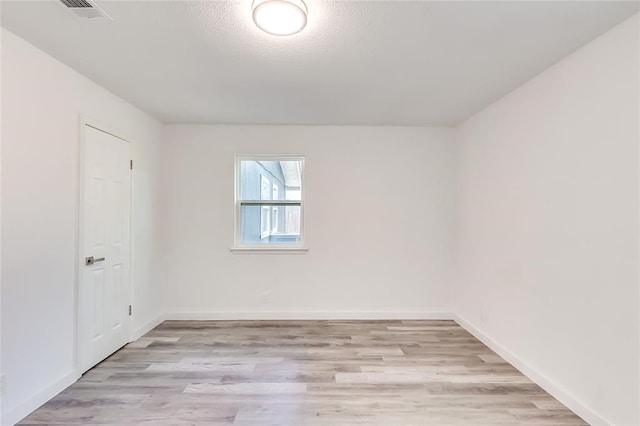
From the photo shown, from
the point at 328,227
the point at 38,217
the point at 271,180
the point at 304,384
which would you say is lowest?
the point at 304,384

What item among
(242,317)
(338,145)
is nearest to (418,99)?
(338,145)

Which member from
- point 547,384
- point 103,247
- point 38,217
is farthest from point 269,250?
point 547,384

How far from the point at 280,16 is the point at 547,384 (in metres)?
3.02

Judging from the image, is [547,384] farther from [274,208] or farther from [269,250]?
[274,208]

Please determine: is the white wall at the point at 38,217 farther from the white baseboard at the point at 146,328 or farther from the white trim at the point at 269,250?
the white trim at the point at 269,250

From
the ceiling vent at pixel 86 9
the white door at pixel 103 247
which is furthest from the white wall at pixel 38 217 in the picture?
the ceiling vent at pixel 86 9

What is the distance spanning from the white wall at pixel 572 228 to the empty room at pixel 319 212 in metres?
0.01

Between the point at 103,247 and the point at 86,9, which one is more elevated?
the point at 86,9

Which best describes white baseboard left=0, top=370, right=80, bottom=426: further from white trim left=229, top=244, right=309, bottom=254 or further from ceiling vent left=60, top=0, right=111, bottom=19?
ceiling vent left=60, top=0, right=111, bottom=19

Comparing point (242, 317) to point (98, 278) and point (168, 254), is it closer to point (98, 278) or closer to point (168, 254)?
point (168, 254)

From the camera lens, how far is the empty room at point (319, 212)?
1803mm

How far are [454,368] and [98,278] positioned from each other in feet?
10.2

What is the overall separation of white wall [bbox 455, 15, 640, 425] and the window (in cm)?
214

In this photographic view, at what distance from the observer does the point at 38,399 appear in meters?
2.06
